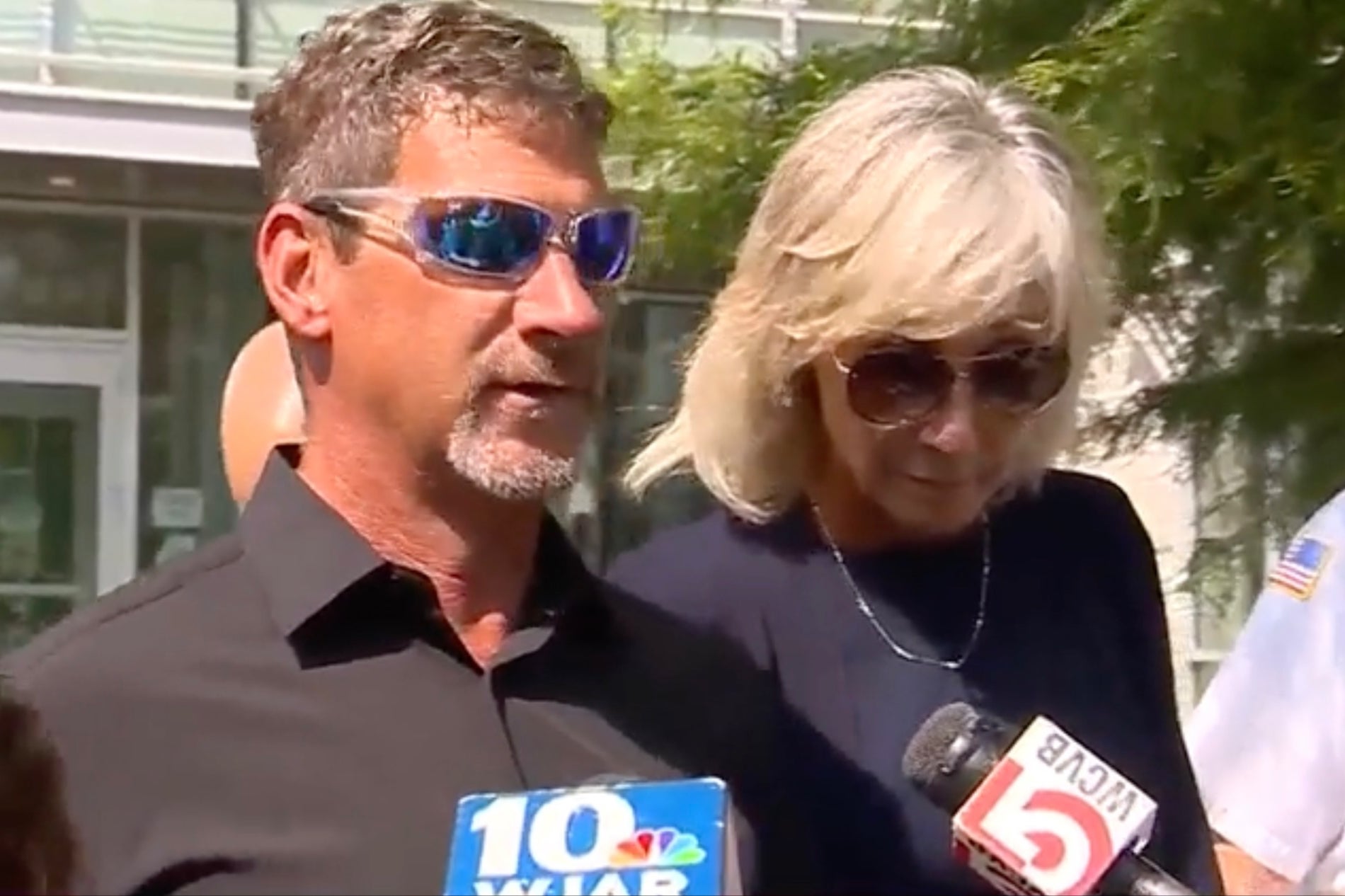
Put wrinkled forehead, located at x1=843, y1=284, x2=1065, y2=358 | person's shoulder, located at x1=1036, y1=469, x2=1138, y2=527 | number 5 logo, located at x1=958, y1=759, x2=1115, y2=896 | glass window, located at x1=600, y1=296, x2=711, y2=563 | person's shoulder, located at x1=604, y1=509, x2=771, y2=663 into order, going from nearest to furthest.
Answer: number 5 logo, located at x1=958, y1=759, x2=1115, y2=896 → wrinkled forehead, located at x1=843, y1=284, x2=1065, y2=358 → person's shoulder, located at x1=604, y1=509, x2=771, y2=663 → person's shoulder, located at x1=1036, y1=469, x2=1138, y2=527 → glass window, located at x1=600, y1=296, x2=711, y2=563

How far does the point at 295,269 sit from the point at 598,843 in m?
0.80

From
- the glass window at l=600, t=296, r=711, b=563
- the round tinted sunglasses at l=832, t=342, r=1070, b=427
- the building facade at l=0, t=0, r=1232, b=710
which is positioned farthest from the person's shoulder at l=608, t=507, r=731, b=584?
the building facade at l=0, t=0, r=1232, b=710

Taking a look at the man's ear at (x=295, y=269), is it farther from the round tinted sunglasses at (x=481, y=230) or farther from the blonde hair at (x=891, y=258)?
the blonde hair at (x=891, y=258)

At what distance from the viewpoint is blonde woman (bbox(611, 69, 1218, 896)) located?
2721 millimetres

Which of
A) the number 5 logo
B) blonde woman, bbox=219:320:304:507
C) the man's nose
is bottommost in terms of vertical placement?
blonde woman, bbox=219:320:304:507

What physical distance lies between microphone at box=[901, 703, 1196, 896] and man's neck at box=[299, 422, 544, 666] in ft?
1.52

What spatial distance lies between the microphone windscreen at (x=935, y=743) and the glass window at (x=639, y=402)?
341cm

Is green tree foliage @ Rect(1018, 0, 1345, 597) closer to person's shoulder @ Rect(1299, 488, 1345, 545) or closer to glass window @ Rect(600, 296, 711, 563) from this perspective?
glass window @ Rect(600, 296, 711, 563)

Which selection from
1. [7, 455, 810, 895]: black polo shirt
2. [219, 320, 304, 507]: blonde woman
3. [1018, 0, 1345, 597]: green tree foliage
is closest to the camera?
[7, 455, 810, 895]: black polo shirt

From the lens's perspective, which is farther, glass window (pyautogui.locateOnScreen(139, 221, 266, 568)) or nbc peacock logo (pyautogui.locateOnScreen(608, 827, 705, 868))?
glass window (pyautogui.locateOnScreen(139, 221, 266, 568))

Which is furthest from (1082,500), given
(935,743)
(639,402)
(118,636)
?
(639,402)

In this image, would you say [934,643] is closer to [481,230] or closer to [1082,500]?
[1082,500]

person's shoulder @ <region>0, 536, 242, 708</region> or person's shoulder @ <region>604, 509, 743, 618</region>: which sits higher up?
person's shoulder @ <region>0, 536, 242, 708</region>

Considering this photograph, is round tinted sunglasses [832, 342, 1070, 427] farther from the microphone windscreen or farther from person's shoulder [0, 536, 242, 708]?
person's shoulder [0, 536, 242, 708]
